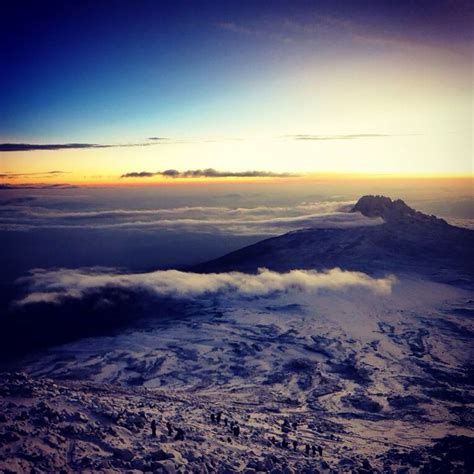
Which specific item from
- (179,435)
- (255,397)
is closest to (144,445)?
(179,435)

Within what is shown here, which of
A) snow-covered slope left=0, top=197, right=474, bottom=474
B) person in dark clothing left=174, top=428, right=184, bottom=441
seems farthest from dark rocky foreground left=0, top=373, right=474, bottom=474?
person in dark clothing left=174, top=428, right=184, bottom=441

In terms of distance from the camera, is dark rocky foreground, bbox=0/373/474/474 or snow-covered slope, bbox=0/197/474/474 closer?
dark rocky foreground, bbox=0/373/474/474

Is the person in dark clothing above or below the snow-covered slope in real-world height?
above

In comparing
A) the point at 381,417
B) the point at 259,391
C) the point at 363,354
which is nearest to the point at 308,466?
the point at 381,417

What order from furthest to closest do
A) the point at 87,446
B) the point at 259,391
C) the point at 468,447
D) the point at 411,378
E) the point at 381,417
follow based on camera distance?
1. the point at 411,378
2. the point at 259,391
3. the point at 381,417
4. the point at 468,447
5. the point at 87,446

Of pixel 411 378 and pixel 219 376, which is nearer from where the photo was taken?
pixel 411 378

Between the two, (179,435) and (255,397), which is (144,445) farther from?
(255,397)

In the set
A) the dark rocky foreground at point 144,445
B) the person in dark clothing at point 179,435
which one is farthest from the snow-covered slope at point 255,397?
the person in dark clothing at point 179,435

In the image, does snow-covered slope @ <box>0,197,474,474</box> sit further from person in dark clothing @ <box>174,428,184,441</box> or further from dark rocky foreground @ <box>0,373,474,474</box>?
person in dark clothing @ <box>174,428,184,441</box>

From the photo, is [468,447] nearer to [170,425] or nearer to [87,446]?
[170,425]
